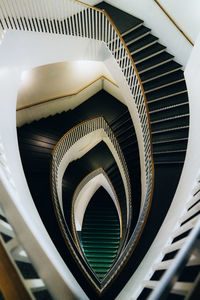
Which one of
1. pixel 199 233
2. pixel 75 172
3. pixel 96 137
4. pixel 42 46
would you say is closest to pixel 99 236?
pixel 75 172

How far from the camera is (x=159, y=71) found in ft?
22.4

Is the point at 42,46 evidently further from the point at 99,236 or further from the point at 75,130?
the point at 99,236

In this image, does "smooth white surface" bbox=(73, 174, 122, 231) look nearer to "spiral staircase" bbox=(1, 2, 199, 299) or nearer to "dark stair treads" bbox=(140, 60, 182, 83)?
"spiral staircase" bbox=(1, 2, 199, 299)

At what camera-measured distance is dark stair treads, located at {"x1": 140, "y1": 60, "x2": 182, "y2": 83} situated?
6728 millimetres

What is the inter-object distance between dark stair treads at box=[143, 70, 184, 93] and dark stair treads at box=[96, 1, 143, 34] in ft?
6.73

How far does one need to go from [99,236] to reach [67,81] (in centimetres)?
813

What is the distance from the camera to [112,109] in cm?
1041

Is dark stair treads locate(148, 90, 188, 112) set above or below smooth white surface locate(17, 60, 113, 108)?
below

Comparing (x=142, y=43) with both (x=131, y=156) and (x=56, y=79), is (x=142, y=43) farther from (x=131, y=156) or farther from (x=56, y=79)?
(x=56, y=79)

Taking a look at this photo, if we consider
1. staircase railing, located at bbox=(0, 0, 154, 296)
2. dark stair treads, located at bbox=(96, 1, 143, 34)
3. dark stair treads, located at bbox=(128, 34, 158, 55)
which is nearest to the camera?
staircase railing, located at bbox=(0, 0, 154, 296)

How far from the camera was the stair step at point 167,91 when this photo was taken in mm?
6451

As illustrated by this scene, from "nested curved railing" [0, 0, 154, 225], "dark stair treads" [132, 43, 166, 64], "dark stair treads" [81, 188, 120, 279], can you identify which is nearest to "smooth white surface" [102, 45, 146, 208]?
"nested curved railing" [0, 0, 154, 225]

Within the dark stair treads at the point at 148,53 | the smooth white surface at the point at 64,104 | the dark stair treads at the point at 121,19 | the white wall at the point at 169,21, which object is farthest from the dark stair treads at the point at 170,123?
the smooth white surface at the point at 64,104

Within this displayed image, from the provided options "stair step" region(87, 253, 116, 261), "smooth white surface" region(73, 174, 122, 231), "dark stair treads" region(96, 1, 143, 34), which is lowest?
"stair step" region(87, 253, 116, 261)
